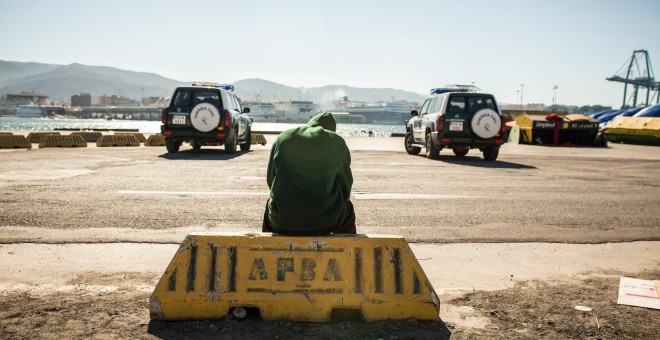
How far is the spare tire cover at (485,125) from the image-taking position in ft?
45.3

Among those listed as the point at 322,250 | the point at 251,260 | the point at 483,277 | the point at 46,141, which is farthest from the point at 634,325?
A: the point at 46,141

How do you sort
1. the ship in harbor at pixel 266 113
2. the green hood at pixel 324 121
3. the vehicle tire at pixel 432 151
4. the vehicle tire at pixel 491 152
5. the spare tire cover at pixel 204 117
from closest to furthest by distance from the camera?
the green hood at pixel 324 121
the vehicle tire at pixel 491 152
the vehicle tire at pixel 432 151
the spare tire cover at pixel 204 117
the ship in harbor at pixel 266 113

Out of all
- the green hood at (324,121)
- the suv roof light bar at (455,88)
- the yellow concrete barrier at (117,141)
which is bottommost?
the yellow concrete barrier at (117,141)

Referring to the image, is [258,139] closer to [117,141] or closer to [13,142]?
[117,141]

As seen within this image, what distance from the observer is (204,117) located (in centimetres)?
1464

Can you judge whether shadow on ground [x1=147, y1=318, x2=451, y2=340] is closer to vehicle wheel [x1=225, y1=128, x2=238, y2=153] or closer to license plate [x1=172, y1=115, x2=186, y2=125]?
license plate [x1=172, y1=115, x2=186, y2=125]

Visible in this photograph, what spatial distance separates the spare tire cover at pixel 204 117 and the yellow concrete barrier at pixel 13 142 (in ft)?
19.3

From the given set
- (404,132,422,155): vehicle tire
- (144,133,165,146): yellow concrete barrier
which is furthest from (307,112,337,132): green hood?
(144,133,165,146): yellow concrete barrier

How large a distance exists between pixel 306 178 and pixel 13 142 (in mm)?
16057

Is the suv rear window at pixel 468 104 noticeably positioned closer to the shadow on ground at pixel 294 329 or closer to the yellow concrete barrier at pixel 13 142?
the shadow on ground at pixel 294 329

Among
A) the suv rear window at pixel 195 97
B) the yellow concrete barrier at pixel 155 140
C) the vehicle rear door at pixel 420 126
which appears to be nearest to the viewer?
the suv rear window at pixel 195 97

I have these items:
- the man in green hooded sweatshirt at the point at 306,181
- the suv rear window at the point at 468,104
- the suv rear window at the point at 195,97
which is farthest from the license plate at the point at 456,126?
the man in green hooded sweatshirt at the point at 306,181

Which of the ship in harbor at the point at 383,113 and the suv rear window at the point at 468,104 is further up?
the ship in harbor at the point at 383,113

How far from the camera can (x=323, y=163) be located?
312 cm
